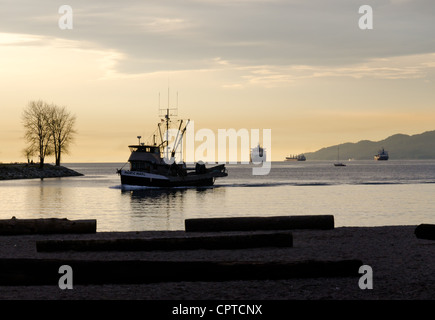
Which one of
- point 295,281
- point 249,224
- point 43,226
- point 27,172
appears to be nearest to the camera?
point 295,281

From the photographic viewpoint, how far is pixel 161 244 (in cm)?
1501

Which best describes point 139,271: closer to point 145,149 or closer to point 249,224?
point 249,224

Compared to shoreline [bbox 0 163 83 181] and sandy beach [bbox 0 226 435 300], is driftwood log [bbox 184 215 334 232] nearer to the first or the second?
sandy beach [bbox 0 226 435 300]

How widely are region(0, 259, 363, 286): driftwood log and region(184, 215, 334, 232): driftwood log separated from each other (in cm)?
773

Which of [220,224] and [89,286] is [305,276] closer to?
[89,286]

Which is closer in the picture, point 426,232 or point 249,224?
point 426,232

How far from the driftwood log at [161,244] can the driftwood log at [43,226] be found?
3.80m

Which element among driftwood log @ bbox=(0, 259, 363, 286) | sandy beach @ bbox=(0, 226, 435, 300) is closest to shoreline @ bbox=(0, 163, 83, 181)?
sandy beach @ bbox=(0, 226, 435, 300)

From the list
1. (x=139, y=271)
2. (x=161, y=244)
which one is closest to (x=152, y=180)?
(x=161, y=244)

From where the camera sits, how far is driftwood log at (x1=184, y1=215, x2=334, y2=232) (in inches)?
757

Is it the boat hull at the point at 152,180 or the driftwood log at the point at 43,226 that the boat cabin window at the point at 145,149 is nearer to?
the boat hull at the point at 152,180

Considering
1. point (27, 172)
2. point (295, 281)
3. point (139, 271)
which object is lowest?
point (295, 281)

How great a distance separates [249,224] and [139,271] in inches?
326
